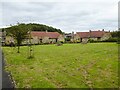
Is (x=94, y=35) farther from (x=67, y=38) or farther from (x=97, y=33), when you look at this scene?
(x=67, y=38)

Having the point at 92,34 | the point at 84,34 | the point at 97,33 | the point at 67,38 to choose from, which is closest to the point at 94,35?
the point at 92,34

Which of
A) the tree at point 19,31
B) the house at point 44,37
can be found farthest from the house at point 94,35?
the tree at point 19,31

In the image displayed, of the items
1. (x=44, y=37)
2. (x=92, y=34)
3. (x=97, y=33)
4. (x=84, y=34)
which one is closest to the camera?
(x=44, y=37)

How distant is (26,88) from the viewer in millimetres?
14859

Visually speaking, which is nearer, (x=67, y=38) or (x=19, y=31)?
(x=19, y=31)

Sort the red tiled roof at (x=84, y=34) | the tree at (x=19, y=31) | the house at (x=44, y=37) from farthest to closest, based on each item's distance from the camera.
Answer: the red tiled roof at (x=84, y=34) < the house at (x=44, y=37) < the tree at (x=19, y=31)

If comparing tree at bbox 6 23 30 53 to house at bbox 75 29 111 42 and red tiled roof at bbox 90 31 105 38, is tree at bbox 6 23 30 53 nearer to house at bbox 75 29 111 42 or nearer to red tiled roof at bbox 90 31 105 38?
house at bbox 75 29 111 42

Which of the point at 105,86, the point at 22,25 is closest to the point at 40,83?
the point at 105,86

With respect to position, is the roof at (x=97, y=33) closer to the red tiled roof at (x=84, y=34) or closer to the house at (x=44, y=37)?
the red tiled roof at (x=84, y=34)

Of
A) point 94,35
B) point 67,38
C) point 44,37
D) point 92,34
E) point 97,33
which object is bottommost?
point 67,38

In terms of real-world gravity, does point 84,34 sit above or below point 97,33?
below

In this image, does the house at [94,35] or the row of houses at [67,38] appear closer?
the row of houses at [67,38]

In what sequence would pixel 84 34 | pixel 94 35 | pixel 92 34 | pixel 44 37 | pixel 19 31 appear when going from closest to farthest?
pixel 19 31, pixel 44 37, pixel 94 35, pixel 92 34, pixel 84 34

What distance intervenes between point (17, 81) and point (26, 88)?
7.50 feet
